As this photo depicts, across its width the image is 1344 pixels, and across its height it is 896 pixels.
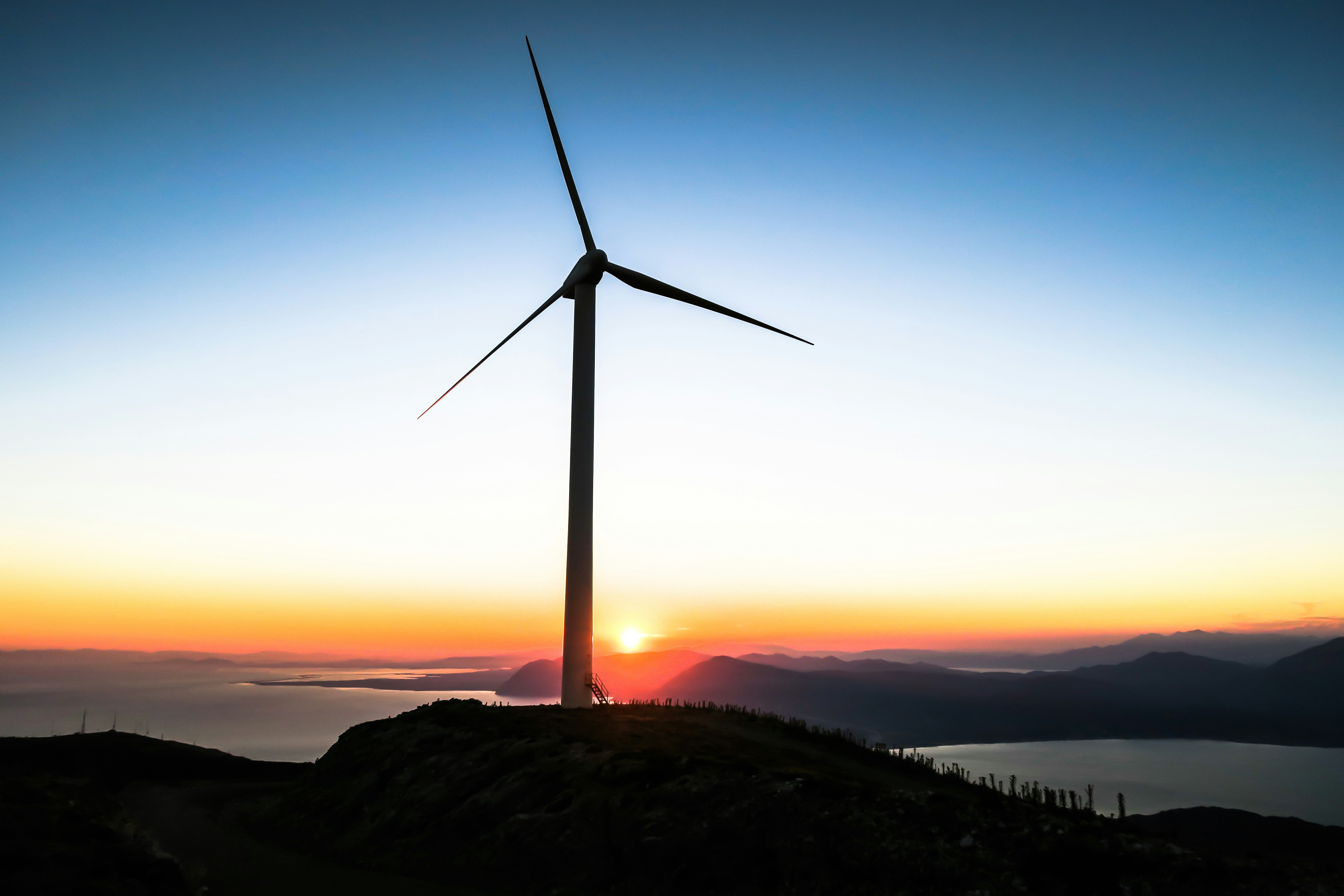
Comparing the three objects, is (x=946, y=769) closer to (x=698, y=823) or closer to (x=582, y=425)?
(x=698, y=823)

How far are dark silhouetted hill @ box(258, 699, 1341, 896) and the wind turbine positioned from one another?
3.88 meters

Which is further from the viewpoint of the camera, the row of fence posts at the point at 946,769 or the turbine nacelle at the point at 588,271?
the turbine nacelle at the point at 588,271

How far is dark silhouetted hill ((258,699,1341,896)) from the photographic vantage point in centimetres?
2453

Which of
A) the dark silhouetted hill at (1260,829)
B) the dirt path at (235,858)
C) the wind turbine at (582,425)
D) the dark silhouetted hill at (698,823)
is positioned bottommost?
the dark silhouetted hill at (1260,829)

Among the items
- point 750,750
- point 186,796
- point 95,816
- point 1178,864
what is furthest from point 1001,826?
point 186,796

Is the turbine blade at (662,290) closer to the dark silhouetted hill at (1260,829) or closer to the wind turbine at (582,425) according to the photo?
the wind turbine at (582,425)

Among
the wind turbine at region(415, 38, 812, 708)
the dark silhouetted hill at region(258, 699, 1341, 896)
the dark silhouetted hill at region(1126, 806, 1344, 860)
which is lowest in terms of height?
the dark silhouetted hill at region(1126, 806, 1344, 860)

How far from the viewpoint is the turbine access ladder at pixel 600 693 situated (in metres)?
54.0

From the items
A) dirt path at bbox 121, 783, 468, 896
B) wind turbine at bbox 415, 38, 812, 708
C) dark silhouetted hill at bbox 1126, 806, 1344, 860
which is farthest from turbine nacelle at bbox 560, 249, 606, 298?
dark silhouetted hill at bbox 1126, 806, 1344, 860

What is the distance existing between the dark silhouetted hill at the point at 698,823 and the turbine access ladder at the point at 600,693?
6.30 m

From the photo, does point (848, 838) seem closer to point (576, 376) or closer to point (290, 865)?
point (290, 865)

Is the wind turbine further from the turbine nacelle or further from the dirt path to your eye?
the dirt path

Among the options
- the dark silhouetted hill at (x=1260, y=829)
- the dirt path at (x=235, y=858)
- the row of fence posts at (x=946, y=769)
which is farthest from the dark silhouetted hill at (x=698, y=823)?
the dark silhouetted hill at (x=1260, y=829)

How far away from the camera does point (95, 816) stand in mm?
25734
